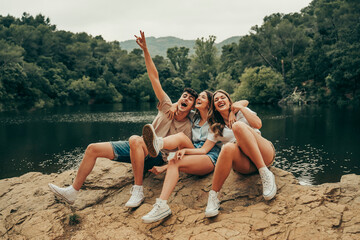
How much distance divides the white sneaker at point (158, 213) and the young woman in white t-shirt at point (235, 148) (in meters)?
0.49

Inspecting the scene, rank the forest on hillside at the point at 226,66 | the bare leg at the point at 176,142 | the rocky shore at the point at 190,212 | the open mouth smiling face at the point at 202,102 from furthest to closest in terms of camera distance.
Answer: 1. the forest on hillside at the point at 226,66
2. the open mouth smiling face at the point at 202,102
3. the bare leg at the point at 176,142
4. the rocky shore at the point at 190,212

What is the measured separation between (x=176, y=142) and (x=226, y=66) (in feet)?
197

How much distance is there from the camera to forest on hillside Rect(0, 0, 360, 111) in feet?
118

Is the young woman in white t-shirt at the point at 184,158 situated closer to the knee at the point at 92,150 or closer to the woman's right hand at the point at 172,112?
the woman's right hand at the point at 172,112

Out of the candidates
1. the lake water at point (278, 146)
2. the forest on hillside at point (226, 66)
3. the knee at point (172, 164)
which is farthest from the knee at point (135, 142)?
the forest on hillside at point (226, 66)

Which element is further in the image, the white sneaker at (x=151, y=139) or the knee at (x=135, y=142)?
the knee at (x=135, y=142)

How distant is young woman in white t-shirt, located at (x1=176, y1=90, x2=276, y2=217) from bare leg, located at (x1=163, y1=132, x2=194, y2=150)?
15 centimetres

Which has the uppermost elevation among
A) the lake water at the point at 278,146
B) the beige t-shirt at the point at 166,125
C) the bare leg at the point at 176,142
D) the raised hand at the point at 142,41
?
the raised hand at the point at 142,41

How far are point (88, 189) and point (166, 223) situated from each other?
5.97ft

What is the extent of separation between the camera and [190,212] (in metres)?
3.37

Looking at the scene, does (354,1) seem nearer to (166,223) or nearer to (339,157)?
(339,157)

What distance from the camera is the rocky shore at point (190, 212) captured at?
106 inches

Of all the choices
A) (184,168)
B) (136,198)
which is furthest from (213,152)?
(136,198)

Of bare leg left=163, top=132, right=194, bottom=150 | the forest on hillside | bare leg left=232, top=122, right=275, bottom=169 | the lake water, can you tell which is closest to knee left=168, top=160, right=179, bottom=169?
bare leg left=163, top=132, right=194, bottom=150
